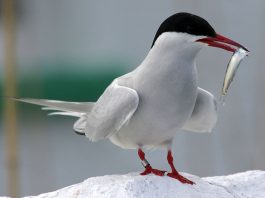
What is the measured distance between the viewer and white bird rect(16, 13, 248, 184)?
233 centimetres

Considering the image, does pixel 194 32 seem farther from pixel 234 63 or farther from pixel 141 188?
Answer: pixel 141 188

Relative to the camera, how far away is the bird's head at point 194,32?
2301mm

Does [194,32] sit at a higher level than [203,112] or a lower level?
higher

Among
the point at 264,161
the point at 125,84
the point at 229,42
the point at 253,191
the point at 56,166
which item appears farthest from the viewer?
the point at 56,166

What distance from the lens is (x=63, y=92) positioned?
600 cm

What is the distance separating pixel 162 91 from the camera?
2.37 m

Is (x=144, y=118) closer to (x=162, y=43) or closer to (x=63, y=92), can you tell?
(x=162, y=43)

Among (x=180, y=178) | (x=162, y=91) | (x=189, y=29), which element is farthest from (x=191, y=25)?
(x=180, y=178)

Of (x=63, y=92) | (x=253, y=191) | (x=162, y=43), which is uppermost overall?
(x=162, y=43)

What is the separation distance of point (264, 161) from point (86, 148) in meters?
2.21

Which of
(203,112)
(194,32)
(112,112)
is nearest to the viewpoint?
(194,32)

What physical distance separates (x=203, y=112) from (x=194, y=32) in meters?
0.40

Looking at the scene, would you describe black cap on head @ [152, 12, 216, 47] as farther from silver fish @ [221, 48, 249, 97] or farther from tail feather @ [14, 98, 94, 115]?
tail feather @ [14, 98, 94, 115]

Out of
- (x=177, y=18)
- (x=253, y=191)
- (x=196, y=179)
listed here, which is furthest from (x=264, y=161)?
(x=177, y=18)
